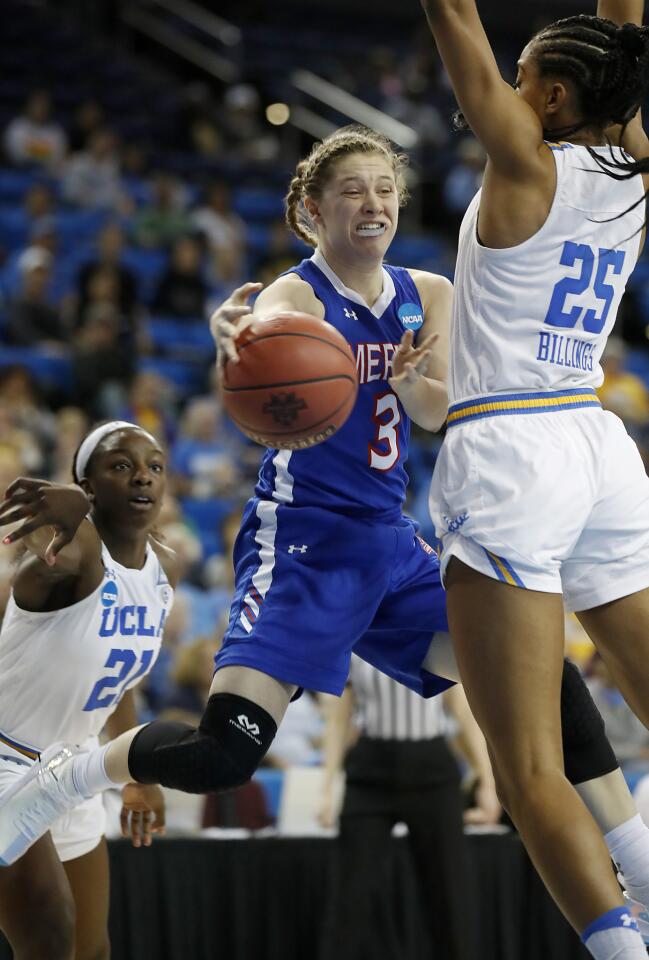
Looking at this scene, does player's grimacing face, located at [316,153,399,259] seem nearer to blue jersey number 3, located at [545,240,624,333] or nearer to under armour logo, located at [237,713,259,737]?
blue jersey number 3, located at [545,240,624,333]

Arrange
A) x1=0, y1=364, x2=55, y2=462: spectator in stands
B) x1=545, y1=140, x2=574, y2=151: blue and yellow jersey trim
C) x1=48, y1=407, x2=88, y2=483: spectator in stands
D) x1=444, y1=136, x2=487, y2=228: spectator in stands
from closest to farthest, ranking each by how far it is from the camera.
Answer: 1. x1=545, y1=140, x2=574, y2=151: blue and yellow jersey trim
2. x1=48, y1=407, x2=88, y2=483: spectator in stands
3. x1=0, y1=364, x2=55, y2=462: spectator in stands
4. x1=444, y1=136, x2=487, y2=228: spectator in stands

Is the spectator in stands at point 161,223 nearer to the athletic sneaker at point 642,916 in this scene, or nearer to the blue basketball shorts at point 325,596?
the blue basketball shorts at point 325,596

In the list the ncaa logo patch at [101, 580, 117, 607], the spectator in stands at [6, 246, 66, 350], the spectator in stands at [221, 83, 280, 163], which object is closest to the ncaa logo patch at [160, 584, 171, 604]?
the ncaa logo patch at [101, 580, 117, 607]

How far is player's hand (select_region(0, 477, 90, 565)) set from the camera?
372cm

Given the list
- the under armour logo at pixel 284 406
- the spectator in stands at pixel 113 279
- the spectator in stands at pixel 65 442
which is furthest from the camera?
the spectator in stands at pixel 113 279

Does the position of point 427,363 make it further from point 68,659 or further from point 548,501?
point 68,659

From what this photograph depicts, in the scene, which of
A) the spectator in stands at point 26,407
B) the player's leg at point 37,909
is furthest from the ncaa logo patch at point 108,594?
the spectator in stands at point 26,407

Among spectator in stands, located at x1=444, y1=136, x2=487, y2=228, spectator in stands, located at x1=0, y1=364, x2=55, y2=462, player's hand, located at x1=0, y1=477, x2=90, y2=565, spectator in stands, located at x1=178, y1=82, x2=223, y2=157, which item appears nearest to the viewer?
player's hand, located at x1=0, y1=477, x2=90, y2=565

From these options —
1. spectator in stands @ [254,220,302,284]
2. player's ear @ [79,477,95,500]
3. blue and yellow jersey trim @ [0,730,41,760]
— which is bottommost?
blue and yellow jersey trim @ [0,730,41,760]

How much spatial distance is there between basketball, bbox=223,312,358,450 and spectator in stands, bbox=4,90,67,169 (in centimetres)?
1045

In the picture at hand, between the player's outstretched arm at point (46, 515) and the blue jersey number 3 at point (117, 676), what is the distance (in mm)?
422

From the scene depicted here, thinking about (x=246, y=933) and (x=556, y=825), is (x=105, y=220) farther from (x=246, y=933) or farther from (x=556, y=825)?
→ (x=556, y=825)

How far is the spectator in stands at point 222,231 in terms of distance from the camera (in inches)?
490

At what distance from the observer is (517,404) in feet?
11.1
